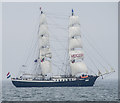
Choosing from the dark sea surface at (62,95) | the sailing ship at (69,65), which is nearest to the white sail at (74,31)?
the sailing ship at (69,65)

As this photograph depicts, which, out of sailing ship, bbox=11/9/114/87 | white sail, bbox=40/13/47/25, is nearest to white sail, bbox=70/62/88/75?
sailing ship, bbox=11/9/114/87

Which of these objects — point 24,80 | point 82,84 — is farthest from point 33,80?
point 82,84

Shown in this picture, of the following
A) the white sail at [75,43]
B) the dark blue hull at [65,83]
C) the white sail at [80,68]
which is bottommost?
the dark blue hull at [65,83]

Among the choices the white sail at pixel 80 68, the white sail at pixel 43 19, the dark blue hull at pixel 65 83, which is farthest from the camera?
the white sail at pixel 80 68

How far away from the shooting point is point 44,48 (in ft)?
189

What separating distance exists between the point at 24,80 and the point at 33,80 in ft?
6.82

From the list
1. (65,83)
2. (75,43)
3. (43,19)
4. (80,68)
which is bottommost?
(65,83)

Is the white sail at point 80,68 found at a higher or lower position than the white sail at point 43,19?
lower

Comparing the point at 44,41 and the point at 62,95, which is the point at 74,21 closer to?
the point at 44,41

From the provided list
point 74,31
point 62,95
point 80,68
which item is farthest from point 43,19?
point 62,95

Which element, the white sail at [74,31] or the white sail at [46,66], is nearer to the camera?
the white sail at [74,31]

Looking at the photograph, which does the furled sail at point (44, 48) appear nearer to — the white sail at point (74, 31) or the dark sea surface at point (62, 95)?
the white sail at point (74, 31)

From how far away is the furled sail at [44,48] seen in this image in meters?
56.8

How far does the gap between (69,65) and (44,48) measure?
6.77 meters
